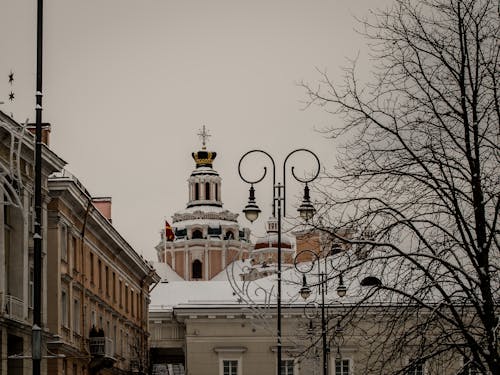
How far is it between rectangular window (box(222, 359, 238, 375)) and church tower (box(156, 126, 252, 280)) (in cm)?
7994

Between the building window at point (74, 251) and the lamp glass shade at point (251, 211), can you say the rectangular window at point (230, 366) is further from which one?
the lamp glass shade at point (251, 211)

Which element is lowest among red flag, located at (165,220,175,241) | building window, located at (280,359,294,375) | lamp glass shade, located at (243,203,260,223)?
building window, located at (280,359,294,375)

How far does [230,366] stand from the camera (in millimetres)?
91938

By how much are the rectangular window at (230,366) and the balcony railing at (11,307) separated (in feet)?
165

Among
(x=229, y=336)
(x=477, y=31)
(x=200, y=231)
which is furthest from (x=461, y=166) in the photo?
(x=200, y=231)

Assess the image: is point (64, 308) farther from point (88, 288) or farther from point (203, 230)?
point (203, 230)

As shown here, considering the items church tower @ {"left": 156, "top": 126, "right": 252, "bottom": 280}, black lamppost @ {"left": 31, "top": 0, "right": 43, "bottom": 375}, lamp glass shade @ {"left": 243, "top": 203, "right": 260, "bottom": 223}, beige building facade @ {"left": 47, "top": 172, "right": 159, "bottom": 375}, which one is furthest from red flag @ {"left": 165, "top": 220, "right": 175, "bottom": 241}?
black lamppost @ {"left": 31, "top": 0, "right": 43, "bottom": 375}

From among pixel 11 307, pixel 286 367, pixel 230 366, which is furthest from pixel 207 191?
pixel 11 307

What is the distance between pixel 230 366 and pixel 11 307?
5180 cm

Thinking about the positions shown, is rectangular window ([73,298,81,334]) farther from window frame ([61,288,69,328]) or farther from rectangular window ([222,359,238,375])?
rectangular window ([222,359,238,375])

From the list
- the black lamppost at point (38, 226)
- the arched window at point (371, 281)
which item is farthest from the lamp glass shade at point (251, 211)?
the black lamppost at point (38, 226)

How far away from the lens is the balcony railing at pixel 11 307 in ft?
131

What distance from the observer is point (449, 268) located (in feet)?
71.6

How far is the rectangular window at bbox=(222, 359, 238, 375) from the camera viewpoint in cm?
9181
